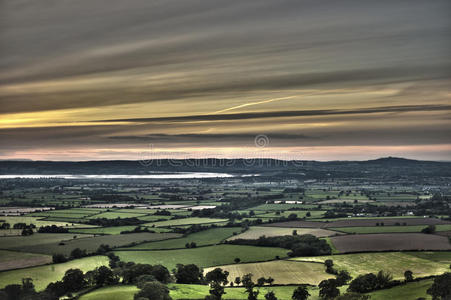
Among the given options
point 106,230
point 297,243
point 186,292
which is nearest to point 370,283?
point 186,292

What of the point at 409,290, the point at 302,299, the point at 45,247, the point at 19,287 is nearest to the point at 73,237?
the point at 45,247

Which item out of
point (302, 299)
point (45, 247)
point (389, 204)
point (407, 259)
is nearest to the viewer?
point (302, 299)

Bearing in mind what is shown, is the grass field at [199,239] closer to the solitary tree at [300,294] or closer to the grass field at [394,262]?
the grass field at [394,262]

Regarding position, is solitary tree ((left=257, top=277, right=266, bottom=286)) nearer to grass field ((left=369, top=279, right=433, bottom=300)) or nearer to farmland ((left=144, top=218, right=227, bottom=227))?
grass field ((left=369, top=279, right=433, bottom=300))

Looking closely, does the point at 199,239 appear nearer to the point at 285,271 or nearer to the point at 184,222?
the point at 184,222

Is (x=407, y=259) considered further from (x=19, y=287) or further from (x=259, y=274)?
(x=19, y=287)

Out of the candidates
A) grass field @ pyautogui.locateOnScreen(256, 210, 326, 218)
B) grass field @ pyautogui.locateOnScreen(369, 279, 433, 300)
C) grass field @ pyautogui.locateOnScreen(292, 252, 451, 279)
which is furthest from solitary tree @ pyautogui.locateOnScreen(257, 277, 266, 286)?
grass field @ pyautogui.locateOnScreen(256, 210, 326, 218)
